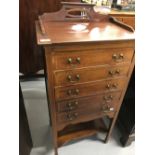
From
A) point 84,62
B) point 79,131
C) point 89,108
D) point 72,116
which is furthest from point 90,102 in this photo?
point 79,131

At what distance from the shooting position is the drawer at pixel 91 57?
802mm

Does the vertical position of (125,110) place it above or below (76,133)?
above

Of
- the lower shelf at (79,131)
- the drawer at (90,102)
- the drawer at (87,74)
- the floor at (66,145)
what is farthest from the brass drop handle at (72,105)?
the floor at (66,145)

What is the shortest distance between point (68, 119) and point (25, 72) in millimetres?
1099

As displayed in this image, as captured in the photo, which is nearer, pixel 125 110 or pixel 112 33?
pixel 112 33

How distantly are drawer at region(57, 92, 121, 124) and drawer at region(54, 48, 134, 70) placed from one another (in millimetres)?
272

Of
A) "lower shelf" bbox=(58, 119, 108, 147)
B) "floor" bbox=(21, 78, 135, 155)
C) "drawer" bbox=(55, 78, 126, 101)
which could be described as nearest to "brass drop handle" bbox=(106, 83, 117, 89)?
"drawer" bbox=(55, 78, 126, 101)

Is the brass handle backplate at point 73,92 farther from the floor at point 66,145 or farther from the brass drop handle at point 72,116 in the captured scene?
the floor at point 66,145

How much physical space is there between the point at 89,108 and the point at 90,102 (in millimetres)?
59

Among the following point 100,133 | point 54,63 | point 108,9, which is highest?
point 108,9

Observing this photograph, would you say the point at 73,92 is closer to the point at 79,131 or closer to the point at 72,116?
the point at 72,116
